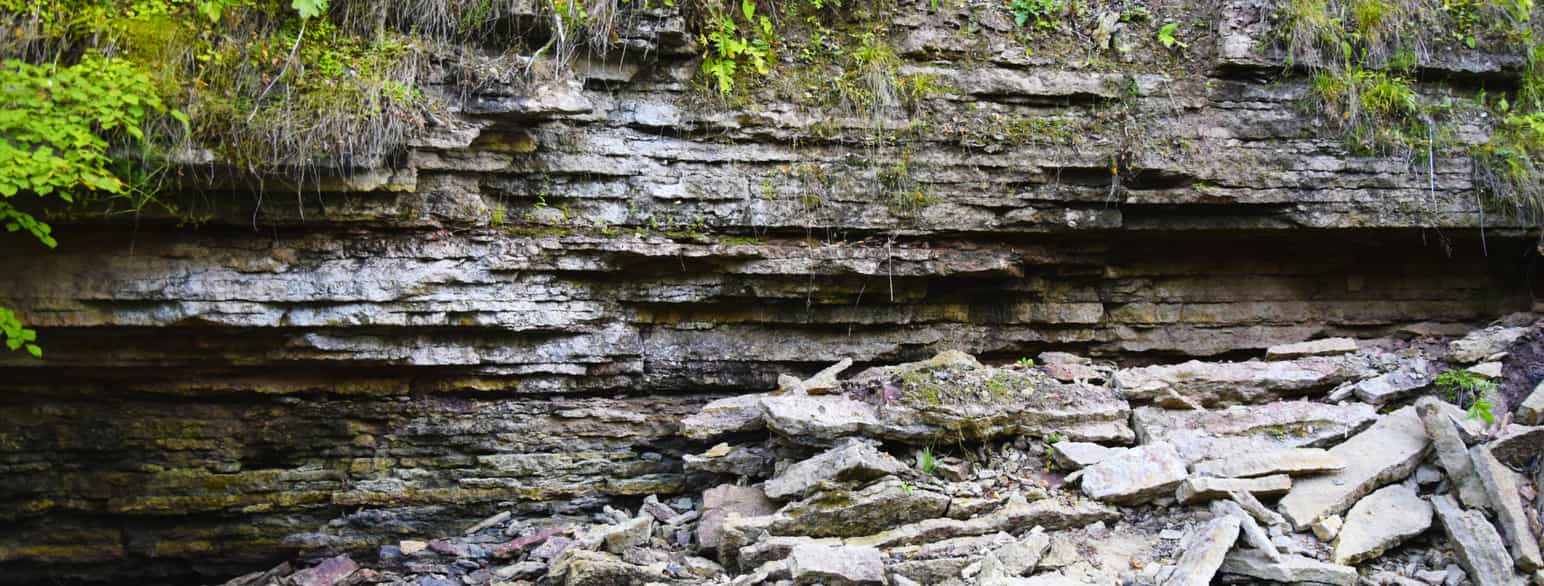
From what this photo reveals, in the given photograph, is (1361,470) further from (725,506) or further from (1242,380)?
(725,506)

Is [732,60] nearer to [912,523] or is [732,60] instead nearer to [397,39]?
[397,39]

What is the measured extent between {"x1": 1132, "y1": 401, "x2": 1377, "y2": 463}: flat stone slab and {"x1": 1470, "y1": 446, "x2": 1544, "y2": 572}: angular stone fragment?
66 centimetres

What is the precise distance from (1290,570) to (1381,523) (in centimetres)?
72

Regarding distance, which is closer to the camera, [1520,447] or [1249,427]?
[1520,447]

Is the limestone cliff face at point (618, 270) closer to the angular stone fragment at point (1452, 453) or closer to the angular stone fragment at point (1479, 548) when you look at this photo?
the angular stone fragment at point (1452, 453)

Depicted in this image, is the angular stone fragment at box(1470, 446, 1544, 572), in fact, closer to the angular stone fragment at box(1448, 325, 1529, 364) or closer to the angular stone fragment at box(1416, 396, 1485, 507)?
the angular stone fragment at box(1416, 396, 1485, 507)

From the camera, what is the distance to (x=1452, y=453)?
176 inches

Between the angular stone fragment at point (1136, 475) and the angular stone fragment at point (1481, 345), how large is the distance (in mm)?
2362

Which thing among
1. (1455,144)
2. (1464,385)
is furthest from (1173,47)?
(1464,385)

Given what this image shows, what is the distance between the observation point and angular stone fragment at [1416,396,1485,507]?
14.2 ft

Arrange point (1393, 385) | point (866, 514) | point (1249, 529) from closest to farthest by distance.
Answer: point (1249, 529) → point (866, 514) → point (1393, 385)

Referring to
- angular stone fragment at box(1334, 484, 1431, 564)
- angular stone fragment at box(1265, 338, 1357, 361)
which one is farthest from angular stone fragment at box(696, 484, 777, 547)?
angular stone fragment at box(1265, 338, 1357, 361)

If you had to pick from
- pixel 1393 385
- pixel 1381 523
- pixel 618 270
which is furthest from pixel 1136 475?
pixel 618 270

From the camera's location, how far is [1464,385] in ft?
17.5
